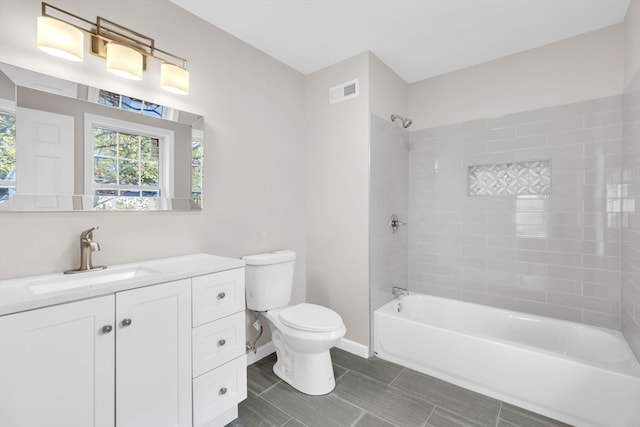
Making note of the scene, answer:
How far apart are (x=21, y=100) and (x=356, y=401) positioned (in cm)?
239

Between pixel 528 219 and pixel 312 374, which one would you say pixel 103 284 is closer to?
pixel 312 374

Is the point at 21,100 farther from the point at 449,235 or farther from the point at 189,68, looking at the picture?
the point at 449,235

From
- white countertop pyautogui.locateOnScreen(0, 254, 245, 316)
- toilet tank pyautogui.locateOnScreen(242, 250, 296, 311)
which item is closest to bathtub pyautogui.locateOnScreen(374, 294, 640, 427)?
toilet tank pyautogui.locateOnScreen(242, 250, 296, 311)

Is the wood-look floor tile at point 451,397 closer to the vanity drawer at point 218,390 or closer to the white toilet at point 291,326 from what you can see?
the white toilet at point 291,326

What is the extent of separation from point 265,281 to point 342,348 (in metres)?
1.01

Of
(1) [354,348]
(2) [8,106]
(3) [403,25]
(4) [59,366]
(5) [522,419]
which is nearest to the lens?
(4) [59,366]

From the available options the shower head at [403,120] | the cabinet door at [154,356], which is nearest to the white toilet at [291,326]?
the cabinet door at [154,356]

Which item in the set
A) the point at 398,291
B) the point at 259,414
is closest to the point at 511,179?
the point at 398,291

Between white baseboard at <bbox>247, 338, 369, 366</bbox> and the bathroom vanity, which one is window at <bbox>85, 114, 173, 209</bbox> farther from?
white baseboard at <bbox>247, 338, 369, 366</bbox>

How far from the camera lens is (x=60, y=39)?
4.39 feet

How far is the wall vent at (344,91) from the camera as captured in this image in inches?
97.4

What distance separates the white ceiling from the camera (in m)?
1.88

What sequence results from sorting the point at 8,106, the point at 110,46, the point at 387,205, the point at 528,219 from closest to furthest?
the point at 8,106, the point at 110,46, the point at 528,219, the point at 387,205

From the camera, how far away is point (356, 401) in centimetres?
188
